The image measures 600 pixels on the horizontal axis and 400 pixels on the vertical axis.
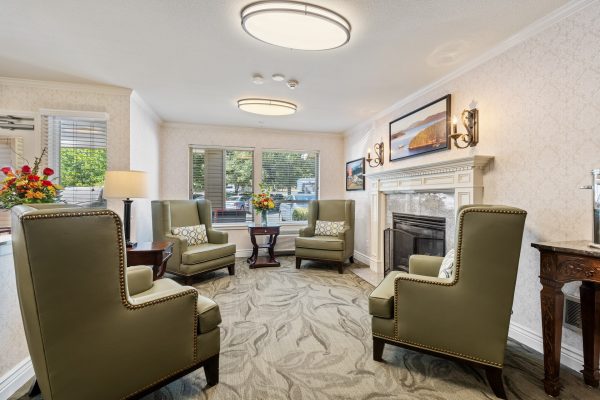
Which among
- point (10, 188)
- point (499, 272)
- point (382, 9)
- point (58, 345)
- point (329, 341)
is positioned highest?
point (382, 9)

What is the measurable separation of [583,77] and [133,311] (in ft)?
10.1

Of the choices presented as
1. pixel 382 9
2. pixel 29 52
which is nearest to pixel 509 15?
pixel 382 9

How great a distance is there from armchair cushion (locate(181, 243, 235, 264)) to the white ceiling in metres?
2.02

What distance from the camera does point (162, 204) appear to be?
3.91 meters

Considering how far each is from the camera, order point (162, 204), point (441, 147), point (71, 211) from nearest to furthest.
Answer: point (71, 211) < point (441, 147) < point (162, 204)

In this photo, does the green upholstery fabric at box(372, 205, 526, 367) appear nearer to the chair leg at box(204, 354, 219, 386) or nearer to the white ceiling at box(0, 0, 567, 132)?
the chair leg at box(204, 354, 219, 386)

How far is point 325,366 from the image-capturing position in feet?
6.42

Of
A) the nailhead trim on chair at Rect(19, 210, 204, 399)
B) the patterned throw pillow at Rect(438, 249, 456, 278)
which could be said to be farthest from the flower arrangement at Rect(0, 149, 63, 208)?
the patterned throw pillow at Rect(438, 249, 456, 278)

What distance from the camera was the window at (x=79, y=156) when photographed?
3326 millimetres

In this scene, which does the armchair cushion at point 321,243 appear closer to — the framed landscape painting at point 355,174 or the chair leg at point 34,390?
the framed landscape painting at point 355,174

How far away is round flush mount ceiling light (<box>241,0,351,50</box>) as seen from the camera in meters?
1.88

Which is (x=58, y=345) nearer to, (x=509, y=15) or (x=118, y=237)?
(x=118, y=237)

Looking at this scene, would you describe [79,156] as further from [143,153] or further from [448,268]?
[448,268]

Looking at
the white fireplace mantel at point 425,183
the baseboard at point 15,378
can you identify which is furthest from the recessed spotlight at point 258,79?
the baseboard at point 15,378
